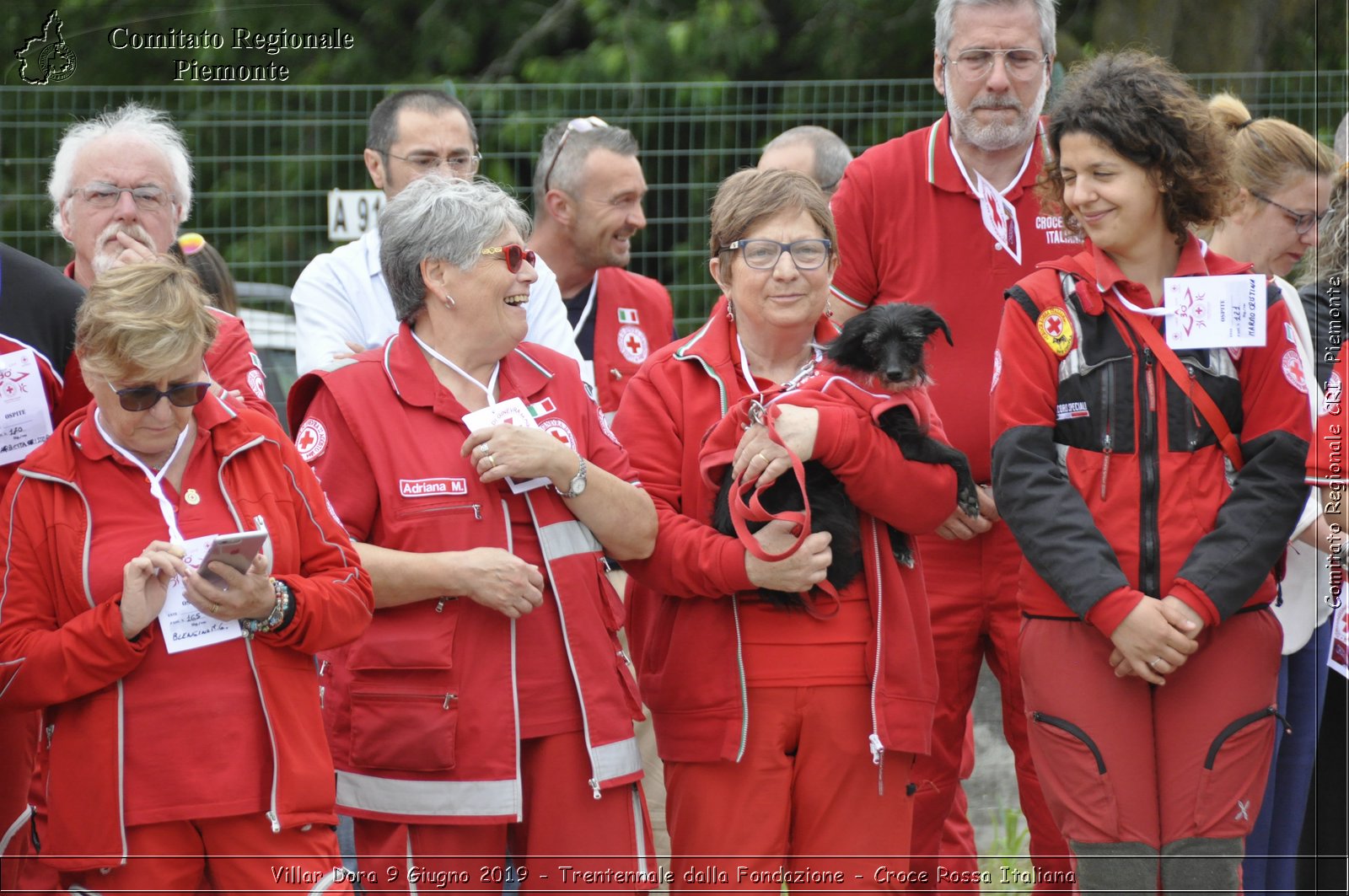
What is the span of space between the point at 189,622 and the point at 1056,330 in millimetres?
2056

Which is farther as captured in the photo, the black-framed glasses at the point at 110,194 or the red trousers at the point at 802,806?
the black-framed glasses at the point at 110,194

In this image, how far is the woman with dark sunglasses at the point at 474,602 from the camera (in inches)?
131

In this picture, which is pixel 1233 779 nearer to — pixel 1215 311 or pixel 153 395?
pixel 1215 311

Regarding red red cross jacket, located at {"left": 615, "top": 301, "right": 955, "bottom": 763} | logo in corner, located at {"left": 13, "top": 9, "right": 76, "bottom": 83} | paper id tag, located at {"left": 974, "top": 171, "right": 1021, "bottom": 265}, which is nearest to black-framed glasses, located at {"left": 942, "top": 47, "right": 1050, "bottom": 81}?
paper id tag, located at {"left": 974, "top": 171, "right": 1021, "bottom": 265}

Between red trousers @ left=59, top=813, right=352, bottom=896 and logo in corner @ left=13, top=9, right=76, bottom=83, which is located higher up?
logo in corner @ left=13, top=9, right=76, bottom=83

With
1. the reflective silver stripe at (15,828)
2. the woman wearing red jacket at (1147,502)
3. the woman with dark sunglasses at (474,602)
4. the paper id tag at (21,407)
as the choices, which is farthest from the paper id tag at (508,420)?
the reflective silver stripe at (15,828)

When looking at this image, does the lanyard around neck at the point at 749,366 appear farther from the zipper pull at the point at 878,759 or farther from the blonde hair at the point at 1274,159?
the blonde hair at the point at 1274,159

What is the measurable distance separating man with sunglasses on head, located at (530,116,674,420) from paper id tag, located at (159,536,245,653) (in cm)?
236

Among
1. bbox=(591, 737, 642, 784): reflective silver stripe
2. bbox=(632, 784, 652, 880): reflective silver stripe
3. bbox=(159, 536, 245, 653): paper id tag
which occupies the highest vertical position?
bbox=(159, 536, 245, 653): paper id tag

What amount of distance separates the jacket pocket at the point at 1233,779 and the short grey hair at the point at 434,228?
6.71 ft

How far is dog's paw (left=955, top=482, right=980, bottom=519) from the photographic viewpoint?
362cm

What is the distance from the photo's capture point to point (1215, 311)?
3.47m

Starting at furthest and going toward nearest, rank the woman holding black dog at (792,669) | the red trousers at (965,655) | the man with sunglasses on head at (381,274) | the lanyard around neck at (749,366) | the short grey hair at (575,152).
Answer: the short grey hair at (575,152) → the man with sunglasses on head at (381,274) → the red trousers at (965,655) → the lanyard around neck at (749,366) → the woman holding black dog at (792,669)

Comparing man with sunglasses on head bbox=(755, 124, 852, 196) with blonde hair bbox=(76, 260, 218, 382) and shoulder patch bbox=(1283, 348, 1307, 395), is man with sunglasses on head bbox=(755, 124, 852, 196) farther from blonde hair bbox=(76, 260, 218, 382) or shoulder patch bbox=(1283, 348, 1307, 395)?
blonde hair bbox=(76, 260, 218, 382)
